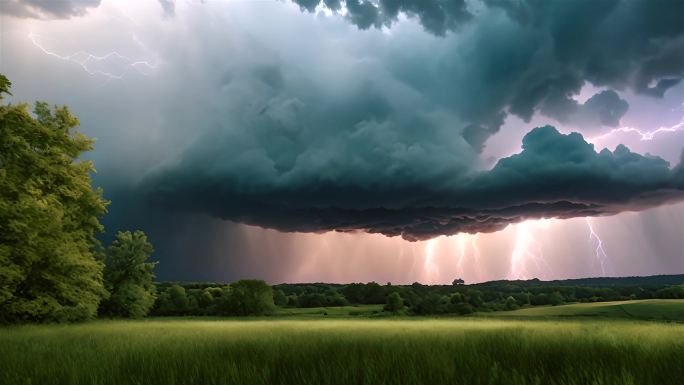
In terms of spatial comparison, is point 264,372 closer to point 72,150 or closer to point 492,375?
point 492,375

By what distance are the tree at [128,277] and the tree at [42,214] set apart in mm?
29729

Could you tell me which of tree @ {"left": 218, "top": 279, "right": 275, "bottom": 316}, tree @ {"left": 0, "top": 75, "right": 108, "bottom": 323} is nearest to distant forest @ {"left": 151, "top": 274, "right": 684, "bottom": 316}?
tree @ {"left": 218, "top": 279, "right": 275, "bottom": 316}

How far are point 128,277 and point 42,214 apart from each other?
151 feet

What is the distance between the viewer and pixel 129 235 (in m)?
68.4

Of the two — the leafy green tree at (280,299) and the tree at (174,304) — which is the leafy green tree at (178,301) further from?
the leafy green tree at (280,299)

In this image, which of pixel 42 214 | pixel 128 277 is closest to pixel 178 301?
pixel 128 277

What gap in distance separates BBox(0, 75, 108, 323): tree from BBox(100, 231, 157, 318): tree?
29.7 meters

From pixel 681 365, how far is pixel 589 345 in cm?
218

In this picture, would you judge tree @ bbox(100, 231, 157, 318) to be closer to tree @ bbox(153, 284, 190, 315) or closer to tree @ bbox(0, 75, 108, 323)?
tree @ bbox(0, 75, 108, 323)

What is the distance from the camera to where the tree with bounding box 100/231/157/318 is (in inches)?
2574

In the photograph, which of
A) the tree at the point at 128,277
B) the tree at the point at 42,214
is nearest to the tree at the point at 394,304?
the tree at the point at 128,277

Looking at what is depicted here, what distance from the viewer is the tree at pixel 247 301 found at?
112m

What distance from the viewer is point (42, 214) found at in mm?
25422

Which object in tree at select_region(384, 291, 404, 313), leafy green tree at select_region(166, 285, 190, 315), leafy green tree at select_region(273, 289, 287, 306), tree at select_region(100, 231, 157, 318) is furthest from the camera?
leafy green tree at select_region(273, 289, 287, 306)
